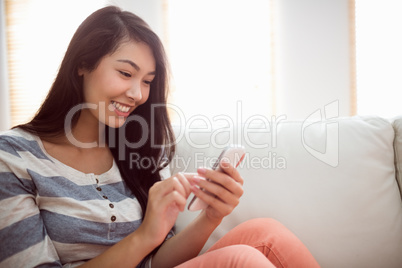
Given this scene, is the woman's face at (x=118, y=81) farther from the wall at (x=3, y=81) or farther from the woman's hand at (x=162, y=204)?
the wall at (x=3, y=81)

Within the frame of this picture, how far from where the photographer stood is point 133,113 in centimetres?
100

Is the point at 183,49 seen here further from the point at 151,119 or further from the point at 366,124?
the point at 366,124

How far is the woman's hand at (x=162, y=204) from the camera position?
0.58m

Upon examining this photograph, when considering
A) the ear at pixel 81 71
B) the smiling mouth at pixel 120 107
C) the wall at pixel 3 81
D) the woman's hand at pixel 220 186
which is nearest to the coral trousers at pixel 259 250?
the woman's hand at pixel 220 186

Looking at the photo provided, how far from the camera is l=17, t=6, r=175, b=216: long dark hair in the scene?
0.80 meters

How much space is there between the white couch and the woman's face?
1.03ft

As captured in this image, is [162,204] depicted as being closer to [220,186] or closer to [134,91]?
[220,186]

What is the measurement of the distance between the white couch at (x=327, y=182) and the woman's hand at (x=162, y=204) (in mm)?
399

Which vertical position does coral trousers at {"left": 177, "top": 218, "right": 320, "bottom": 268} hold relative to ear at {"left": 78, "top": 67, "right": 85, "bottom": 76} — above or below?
below

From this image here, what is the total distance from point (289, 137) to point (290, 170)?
124 millimetres

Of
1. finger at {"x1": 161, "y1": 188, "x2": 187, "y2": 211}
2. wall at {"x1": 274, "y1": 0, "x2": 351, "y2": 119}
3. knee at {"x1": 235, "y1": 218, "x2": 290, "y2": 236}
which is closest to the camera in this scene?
finger at {"x1": 161, "y1": 188, "x2": 187, "y2": 211}

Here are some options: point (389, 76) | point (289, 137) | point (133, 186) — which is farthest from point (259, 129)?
point (389, 76)

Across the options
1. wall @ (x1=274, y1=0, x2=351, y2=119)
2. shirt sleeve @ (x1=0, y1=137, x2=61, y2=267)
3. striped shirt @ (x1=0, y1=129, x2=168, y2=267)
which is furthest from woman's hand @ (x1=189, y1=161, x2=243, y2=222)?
wall @ (x1=274, y1=0, x2=351, y2=119)

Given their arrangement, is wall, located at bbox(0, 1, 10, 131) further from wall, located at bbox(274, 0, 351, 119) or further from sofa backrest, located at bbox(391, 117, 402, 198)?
sofa backrest, located at bbox(391, 117, 402, 198)
